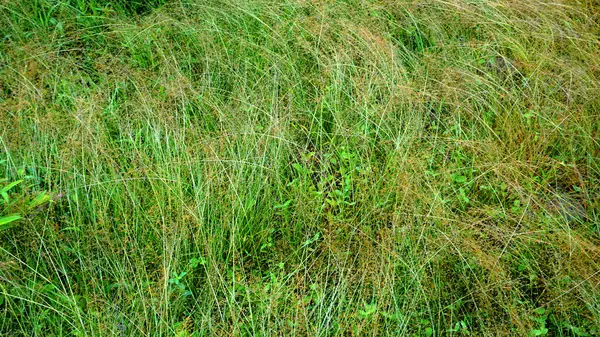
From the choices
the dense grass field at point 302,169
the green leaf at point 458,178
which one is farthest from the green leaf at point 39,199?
the green leaf at point 458,178

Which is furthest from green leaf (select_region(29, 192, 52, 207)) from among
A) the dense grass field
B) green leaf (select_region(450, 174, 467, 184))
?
green leaf (select_region(450, 174, 467, 184))

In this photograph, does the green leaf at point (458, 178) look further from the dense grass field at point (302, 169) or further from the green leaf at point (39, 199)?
the green leaf at point (39, 199)

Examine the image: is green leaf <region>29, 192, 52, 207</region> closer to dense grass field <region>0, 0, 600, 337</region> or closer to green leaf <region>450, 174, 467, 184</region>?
dense grass field <region>0, 0, 600, 337</region>

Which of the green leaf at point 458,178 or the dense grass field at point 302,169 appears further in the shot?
the green leaf at point 458,178

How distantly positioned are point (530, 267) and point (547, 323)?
181mm

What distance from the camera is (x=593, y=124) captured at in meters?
2.70

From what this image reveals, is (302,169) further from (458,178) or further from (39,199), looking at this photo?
(39,199)

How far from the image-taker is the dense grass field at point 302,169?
6.43 ft

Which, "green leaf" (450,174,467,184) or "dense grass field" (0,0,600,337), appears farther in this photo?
"green leaf" (450,174,467,184)

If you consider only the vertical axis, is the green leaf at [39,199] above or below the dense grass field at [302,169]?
above

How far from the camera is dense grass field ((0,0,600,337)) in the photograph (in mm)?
1960

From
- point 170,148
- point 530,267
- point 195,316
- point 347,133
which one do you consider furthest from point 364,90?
point 195,316

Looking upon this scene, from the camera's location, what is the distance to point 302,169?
2.36 meters

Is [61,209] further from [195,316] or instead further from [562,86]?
[562,86]
